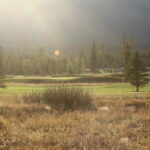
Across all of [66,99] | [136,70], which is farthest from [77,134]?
[136,70]

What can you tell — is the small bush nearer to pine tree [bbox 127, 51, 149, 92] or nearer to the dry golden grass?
the dry golden grass

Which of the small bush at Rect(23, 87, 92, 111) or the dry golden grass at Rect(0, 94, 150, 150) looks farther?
the small bush at Rect(23, 87, 92, 111)

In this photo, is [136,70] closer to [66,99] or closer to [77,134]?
[66,99]

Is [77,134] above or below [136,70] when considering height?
below

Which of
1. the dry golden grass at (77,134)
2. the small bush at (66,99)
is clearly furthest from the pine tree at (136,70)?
the dry golden grass at (77,134)

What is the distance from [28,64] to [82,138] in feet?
388

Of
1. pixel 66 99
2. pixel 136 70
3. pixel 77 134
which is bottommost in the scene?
pixel 77 134

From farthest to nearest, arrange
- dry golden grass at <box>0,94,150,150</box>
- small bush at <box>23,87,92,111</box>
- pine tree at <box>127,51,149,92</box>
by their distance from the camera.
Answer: pine tree at <box>127,51,149,92</box> → small bush at <box>23,87,92,111</box> → dry golden grass at <box>0,94,150,150</box>

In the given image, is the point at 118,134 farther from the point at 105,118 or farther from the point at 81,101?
the point at 81,101

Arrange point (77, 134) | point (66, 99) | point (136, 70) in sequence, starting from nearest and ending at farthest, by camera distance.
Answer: point (77, 134) → point (66, 99) → point (136, 70)

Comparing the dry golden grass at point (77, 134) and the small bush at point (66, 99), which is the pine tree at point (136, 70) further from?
the dry golden grass at point (77, 134)

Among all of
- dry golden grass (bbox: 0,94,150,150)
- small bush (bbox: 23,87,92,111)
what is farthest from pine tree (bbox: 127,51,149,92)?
dry golden grass (bbox: 0,94,150,150)

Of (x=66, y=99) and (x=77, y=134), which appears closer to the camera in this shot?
(x=77, y=134)

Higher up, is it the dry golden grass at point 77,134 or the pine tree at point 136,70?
the pine tree at point 136,70
